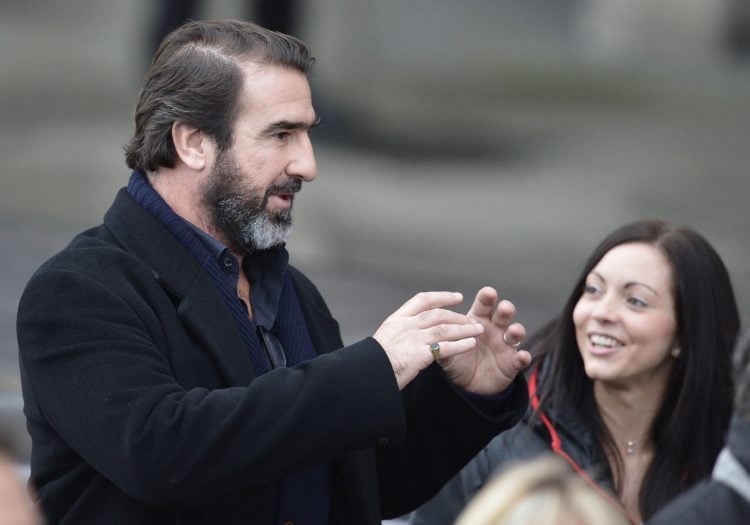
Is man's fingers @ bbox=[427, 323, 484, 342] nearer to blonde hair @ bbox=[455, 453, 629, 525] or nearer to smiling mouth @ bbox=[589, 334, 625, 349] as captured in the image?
blonde hair @ bbox=[455, 453, 629, 525]

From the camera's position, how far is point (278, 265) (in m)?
3.43

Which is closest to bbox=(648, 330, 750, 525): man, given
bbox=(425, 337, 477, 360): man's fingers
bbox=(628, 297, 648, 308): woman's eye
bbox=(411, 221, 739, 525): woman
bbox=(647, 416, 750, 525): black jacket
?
bbox=(647, 416, 750, 525): black jacket

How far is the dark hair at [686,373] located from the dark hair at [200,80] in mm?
1271

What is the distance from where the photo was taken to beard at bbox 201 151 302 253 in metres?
3.27

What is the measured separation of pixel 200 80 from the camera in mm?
3330

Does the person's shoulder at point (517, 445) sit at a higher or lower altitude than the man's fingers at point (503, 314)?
lower

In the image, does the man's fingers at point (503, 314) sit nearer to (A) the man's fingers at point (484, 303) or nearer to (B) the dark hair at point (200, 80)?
(A) the man's fingers at point (484, 303)

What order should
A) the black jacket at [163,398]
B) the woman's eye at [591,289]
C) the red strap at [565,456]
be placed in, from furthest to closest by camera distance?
the woman's eye at [591,289], the red strap at [565,456], the black jacket at [163,398]

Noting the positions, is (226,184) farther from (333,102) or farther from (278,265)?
(333,102)

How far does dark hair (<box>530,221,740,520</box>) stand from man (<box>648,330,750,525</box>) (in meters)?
1.51

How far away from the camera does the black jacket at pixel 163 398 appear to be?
2883 mm

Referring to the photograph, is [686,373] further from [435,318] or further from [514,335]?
[435,318]

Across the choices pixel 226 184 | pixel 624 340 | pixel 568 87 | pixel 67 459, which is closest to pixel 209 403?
pixel 67 459

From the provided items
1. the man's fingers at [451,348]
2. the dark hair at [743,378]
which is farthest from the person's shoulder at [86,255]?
the dark hair at [743,378]
